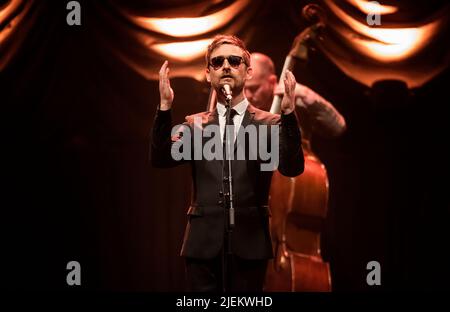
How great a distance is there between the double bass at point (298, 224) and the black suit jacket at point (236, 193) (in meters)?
1.18

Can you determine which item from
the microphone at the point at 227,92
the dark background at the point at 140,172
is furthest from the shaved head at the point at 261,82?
the microphone at the point at 227,92

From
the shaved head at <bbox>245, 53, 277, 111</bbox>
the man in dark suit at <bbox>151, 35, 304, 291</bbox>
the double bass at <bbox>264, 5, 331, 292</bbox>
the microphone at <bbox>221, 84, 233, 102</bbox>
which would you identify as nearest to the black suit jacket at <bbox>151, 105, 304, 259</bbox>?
the man in dark suit at <bbox>151, 35, 304, 291</bbox>

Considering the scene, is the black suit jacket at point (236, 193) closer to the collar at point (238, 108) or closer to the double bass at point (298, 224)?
the collar at point (238, 108)

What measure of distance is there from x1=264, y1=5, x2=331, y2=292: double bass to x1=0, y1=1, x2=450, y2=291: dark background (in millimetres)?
588

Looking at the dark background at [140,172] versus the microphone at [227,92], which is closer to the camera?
the microphone at [227,92]

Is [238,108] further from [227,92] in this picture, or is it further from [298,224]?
[298,224]

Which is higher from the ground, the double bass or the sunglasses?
the sunglasses

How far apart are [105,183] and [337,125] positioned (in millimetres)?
1466

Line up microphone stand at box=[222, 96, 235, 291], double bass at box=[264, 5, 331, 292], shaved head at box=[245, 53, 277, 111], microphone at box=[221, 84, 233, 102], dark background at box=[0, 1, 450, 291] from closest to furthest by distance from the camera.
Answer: microphone stand at box=[222, 96, 235, 291] < microphone at box=[221, 84, 233, 102] < double bass at box=[264, 5, 331, 292] < shaved head at box=[245, 53, 277, 111] < dark background at box=[0, 1, 450, 291]

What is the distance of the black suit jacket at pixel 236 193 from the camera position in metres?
2.28

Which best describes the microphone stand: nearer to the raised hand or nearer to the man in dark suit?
the man in dark suit

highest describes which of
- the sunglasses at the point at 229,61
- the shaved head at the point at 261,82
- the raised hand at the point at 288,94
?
the shaved head at the point at 261,82

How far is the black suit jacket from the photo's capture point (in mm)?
2283
